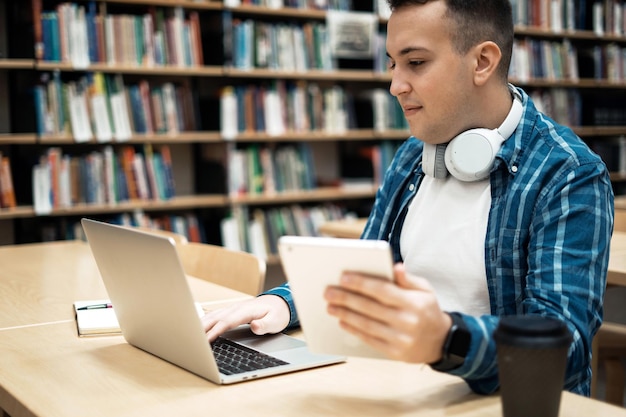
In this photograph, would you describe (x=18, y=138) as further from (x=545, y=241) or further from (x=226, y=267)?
(x=545, y=241)

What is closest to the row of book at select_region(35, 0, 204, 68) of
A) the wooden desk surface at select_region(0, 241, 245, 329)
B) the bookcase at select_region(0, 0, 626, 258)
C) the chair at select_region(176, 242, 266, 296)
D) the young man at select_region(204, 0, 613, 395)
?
the bookcase at select_region(0, 0, 626, 258)

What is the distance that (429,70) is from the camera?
136 centimetres

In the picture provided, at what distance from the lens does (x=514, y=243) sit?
4.24ft

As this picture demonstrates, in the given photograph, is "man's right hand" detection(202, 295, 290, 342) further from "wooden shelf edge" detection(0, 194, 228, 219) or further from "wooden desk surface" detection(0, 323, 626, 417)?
"wooden shelf edge" detection(0, 194, 228, 219)

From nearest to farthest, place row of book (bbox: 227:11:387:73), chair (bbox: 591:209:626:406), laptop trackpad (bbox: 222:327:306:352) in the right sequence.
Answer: laptop trackpad (bbox: 222:327:306:352), chair (bbox: 591:209:626:406), row of book (bbox: 227:11:387:73)

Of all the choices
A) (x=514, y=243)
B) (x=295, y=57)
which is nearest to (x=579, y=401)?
(x=514, y=243)

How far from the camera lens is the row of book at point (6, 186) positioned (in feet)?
11.8

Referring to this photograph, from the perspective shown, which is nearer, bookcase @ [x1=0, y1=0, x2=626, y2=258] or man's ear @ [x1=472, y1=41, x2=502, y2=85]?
man's ear @ [x1=472, y1=41, x2=502, y2=85]

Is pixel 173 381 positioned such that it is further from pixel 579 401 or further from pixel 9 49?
pixel 9 49

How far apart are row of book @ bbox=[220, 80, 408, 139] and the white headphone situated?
2788mm

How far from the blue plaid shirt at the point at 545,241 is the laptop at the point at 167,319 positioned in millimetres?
160

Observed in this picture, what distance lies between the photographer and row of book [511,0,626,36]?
526 cm

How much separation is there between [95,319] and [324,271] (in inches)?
28.7

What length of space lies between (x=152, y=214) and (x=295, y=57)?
44.9 inches
